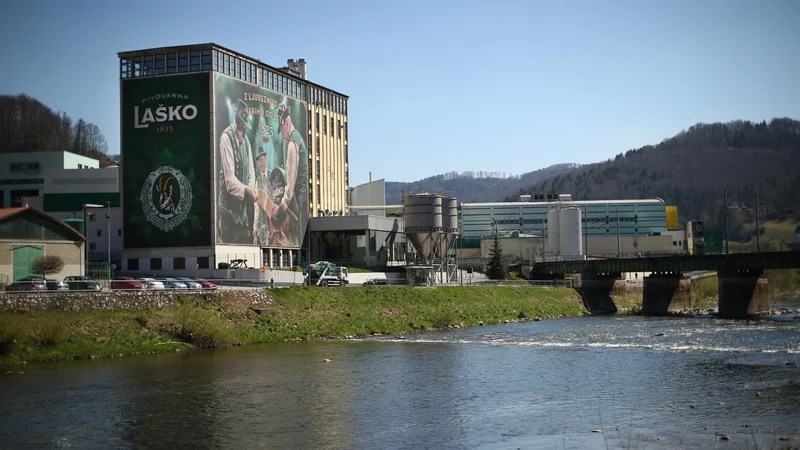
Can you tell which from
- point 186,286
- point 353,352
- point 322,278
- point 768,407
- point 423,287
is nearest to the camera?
point 768,407

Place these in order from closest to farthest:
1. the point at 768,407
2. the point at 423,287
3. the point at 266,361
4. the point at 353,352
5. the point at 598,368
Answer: the point at 768,407
the point at 598,368
the point at 266,361
the point at 353,352
the point at 423,287

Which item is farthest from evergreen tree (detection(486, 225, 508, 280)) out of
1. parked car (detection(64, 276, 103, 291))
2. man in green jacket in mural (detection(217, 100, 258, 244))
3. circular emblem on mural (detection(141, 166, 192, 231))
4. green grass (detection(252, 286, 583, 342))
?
parked car (detection(64, 276, 103, 291))

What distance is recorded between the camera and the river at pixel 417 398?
29.8 m

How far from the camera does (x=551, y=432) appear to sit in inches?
1206

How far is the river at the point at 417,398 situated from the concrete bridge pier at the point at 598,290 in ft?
187

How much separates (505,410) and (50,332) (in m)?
29.9

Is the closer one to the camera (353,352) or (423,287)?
(353,352)

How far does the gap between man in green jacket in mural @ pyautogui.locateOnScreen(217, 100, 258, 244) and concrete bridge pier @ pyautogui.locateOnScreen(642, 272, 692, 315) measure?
54.4 metres

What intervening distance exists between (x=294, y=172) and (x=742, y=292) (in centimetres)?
6103

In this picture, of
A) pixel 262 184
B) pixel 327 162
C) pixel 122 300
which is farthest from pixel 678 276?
pixel 122 300

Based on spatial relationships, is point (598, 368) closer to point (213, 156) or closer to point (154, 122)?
point (213, 156)

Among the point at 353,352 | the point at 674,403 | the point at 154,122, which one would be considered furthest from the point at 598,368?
the point at 154,122

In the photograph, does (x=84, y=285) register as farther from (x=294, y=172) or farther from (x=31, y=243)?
(x=294, y=172)

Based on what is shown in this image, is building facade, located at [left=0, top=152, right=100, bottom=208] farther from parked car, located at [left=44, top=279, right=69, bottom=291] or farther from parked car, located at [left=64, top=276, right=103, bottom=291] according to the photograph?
parked car, located at [left=44, top=279, right=69, bottom=291]
